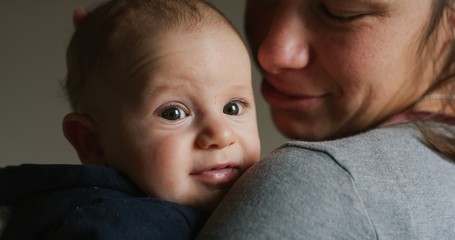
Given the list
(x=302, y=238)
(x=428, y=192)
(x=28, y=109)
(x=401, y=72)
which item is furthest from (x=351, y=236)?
(x=28, y=109)

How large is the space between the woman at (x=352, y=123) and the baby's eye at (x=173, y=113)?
0.13m

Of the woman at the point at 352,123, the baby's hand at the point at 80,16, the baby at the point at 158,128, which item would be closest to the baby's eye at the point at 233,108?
the baby at the point at 158,128

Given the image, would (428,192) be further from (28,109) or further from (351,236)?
(28,109)

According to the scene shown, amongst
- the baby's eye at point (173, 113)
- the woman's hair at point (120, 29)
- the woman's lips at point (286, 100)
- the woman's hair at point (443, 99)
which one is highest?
the woman's hair at point (120, 29)

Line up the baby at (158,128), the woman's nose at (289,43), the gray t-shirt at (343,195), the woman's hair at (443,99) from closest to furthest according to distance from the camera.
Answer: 1. the gray t-shirt at (343,195)
2. the baby at (158,128)
3. the woman's hair at (443,99)
4. the woman's nose at (289,43)

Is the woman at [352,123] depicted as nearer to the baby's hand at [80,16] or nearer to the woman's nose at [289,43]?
the woman's nose at [289,43]

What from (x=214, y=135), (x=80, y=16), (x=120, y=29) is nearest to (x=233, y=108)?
(x=214, y=135)

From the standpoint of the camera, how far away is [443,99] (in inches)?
42.9

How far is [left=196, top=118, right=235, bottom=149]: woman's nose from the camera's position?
0.86m

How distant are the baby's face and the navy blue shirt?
37 millimetres

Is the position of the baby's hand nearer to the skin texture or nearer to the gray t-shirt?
the skin texture

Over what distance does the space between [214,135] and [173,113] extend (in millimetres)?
69

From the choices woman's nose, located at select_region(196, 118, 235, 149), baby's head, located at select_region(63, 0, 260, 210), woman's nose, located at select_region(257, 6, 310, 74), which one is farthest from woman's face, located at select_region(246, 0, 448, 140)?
woman's nose, located at select_region(196, 118, 235, 149)

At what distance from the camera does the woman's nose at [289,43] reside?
1.08m
